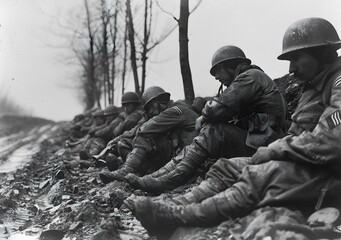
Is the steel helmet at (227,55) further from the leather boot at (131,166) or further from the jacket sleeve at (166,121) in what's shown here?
the leather boot at (131,166)

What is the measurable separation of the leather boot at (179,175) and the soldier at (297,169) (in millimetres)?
1482

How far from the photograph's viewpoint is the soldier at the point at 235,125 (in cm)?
496

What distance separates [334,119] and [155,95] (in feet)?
15.3

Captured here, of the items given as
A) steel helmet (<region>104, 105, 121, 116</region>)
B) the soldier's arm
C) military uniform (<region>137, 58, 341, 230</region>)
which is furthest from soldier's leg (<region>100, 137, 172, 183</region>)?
steel helmet (<region>104, 105, 121, 116</region>)

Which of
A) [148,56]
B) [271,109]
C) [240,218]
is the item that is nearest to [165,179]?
[271,109]

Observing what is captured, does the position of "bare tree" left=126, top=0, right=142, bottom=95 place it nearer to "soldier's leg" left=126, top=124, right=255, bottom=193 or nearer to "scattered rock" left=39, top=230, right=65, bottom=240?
"soldier's leg" left=126, top=124, right=255, bottom=193

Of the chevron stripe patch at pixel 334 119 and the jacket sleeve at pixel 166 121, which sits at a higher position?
the jacket sleeve at pixel 166 121

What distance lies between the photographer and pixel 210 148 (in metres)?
5.06

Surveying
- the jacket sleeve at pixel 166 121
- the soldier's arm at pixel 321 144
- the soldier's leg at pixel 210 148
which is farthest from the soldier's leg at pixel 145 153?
the soldier's arm at pixel 321 144

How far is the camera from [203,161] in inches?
205

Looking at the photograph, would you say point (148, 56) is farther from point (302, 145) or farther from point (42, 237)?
point (302, 145)

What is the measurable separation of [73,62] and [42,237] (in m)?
29.6

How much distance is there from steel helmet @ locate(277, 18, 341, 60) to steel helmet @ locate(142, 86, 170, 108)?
12.9 ft

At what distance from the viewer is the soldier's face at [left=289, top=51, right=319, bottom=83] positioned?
12.2ft
